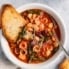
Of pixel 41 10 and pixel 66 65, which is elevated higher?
pixel 41 10

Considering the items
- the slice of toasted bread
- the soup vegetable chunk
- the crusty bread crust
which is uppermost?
the slice of toasted bread

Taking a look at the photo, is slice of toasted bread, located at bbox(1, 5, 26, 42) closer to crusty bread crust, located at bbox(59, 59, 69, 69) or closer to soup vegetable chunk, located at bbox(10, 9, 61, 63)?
soup vegetable chunk, located at bbox(10, 9, 61, 63)

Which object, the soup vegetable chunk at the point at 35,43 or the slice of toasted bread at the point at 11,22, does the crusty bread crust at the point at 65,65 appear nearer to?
the soup vegetable chunk at the point at 35,43

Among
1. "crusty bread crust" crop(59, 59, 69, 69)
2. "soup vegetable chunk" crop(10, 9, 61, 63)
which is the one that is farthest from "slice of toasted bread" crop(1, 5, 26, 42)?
"crusty bread crust" crop(59, 59, 69, 69)

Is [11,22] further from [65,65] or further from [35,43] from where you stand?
[65,65]

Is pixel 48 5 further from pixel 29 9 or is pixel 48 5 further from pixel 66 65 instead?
pixel 66 65

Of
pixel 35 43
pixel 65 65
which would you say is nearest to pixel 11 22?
pixel 35 43

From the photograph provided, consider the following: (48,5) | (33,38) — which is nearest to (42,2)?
(48,5)
